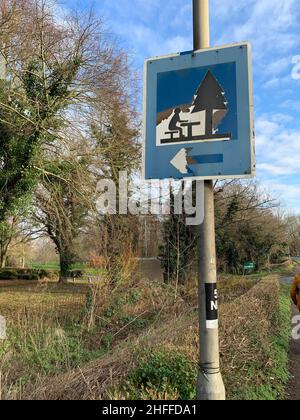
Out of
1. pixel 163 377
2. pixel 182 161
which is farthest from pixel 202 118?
pixel 163 377

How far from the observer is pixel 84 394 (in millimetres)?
4027

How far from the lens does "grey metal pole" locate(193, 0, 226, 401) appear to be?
319 centimetres

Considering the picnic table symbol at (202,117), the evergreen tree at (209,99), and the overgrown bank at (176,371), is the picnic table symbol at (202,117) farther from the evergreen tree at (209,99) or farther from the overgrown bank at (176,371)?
the overgrown bank at (176,371)

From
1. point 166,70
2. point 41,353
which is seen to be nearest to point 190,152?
point 166,70

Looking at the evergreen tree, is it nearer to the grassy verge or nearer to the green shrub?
the green shrub

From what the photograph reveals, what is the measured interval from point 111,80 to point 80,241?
1049 cm

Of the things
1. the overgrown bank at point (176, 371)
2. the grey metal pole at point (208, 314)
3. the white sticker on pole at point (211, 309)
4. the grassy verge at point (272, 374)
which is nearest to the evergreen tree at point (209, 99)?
the grey metal pole at point (208, 314)

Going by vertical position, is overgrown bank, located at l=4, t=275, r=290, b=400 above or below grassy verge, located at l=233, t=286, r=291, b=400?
above

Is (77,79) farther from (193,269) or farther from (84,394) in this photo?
(84,394)

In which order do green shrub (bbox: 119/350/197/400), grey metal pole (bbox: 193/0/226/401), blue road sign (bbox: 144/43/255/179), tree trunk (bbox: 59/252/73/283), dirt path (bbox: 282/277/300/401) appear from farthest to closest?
tree trunk (bbox: 59/252/73/283), dirt path (bbox: 282/277/300/401), green shrub (bbox: 119/350/197/400), grey metal pole (bbox: 193/0/226/401), blue road sign (bbox: 144/43/255/179)

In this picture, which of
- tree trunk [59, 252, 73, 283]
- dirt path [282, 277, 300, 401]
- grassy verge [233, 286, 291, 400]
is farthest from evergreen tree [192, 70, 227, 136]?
tree trunk [59, 252, 73, 283]

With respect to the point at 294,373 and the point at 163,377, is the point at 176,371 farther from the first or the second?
the point at 294,373

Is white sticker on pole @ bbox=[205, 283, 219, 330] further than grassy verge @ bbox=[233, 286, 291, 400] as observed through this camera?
No

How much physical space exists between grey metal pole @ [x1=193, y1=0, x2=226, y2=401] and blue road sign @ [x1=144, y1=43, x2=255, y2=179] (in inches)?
9.4
